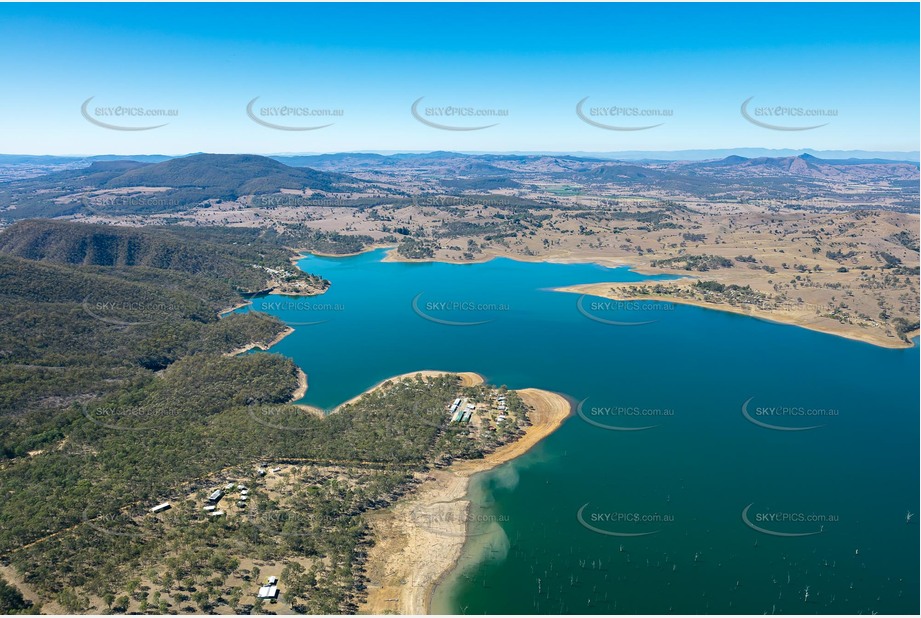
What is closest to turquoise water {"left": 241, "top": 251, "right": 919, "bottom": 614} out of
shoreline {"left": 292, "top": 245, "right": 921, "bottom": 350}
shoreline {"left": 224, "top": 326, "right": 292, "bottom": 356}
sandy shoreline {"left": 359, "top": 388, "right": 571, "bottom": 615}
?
sandy shoreline {"left": 359, "top": 388, "right": 571, "bottom": 615}

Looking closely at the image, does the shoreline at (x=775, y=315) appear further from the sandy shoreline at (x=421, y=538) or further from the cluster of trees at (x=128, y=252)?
the sandy shoreline at (x=421, y=538)

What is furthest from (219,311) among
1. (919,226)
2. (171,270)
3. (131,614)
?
(919,226)

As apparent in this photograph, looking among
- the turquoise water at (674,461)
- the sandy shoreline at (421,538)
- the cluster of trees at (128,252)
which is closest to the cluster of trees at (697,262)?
the turquoise water at (674,461)

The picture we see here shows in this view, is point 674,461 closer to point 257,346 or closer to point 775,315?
point 257,346

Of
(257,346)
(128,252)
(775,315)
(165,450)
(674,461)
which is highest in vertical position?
(128,252)

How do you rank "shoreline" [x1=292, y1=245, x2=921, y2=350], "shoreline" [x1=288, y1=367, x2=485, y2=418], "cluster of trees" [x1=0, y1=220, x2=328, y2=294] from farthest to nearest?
"cluster of trees" [x1=0, y1=220, x2=328, y2=294]
"shoreline" [x1=292, y1=245, x2=921, y2=350]
"shoreline" [x1=288, y1=367, x2=485, y2=418]

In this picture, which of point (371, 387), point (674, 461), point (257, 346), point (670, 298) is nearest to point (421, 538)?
point (674, 461)

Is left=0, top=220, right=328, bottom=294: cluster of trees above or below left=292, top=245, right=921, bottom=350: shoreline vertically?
above

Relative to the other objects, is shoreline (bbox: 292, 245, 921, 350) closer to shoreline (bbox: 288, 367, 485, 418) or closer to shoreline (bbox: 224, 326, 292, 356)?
shoreline (bbox: 288, 367, 485, 418)

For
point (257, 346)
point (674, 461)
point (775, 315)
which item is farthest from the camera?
point (775, 315)
